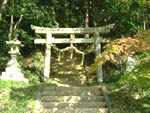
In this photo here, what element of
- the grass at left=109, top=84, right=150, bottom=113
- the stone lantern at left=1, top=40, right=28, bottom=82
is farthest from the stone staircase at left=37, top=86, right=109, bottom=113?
the stone lantern at left=1, top=40, right=28, bottom=82

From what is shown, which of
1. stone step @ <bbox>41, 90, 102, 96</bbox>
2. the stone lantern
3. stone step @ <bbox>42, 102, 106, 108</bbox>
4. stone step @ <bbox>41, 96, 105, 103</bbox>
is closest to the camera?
stone step @ <bbox>42, 102, 106, 108</bbox>

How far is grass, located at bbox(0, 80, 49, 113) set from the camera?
186 inches

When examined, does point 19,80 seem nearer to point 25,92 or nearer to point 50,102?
point 25,92

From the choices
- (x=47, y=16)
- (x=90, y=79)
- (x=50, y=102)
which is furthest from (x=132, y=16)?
(x=50, y=102)

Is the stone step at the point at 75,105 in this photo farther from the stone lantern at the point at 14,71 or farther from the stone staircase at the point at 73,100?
the stone lantern at the point at 14,71

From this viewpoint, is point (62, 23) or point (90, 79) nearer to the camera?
point (90, 79)

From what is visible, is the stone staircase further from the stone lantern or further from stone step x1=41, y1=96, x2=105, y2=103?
the stone lantern

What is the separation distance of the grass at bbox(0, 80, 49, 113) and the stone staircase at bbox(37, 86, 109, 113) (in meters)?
0.37

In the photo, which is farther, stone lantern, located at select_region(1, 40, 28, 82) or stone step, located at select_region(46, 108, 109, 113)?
stone lantern, located at select_region(1, 40, 28, 82)

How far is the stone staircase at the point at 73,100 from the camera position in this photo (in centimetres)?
494

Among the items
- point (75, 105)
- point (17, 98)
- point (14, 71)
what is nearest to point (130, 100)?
point (75, 105)

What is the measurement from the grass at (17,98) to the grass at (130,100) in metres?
2.55

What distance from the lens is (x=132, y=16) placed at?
913 centimetres

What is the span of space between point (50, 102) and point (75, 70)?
17.4 feet
